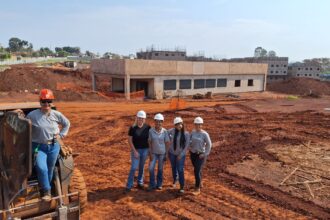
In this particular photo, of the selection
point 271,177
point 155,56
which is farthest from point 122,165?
point 155,56

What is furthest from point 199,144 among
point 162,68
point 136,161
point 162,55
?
point 162,55

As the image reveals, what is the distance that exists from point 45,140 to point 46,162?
0.34m

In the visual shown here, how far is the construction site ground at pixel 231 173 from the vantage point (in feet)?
23.5

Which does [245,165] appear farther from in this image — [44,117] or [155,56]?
[155,56]

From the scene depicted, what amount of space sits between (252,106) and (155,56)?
5027 centimetres

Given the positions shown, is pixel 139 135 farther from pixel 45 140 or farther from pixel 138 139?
pixel 45 140

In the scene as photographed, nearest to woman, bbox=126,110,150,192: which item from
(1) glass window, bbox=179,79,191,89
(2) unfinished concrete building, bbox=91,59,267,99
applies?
(2) unfinished concrete building, bbox=91,59,267,99

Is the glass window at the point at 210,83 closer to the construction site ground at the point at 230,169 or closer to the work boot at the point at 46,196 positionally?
the construction site ground at the point at 230,169

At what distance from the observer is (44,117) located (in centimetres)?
504

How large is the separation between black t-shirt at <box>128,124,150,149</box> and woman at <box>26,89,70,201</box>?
2.60m

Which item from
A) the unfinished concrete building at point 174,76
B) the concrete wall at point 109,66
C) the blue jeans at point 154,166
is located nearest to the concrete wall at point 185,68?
the unfinished concrete building at point 174,76

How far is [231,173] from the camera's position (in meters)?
9.55

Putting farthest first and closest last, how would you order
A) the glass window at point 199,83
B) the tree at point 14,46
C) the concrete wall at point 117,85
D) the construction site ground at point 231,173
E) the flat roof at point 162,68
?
the tree at point 14,46 < the glass window at point 199,83 < the concrete wall at point 117,85 < the flat roof at point 162,68 < the construction site ground at point 231,173

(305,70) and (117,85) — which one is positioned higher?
(305,70)
